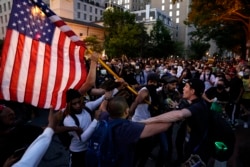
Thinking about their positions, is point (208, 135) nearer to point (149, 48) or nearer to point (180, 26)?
point (149, 48)

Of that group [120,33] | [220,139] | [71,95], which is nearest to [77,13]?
[120,33]

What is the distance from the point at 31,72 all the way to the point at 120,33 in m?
48.9

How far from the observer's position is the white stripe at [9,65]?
12.2ft

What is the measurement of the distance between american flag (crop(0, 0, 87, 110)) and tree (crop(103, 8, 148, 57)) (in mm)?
46572

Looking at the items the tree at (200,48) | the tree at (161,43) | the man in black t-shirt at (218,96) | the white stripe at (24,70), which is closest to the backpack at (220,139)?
the white stripe at (24,70)

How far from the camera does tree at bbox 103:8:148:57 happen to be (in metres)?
51.0

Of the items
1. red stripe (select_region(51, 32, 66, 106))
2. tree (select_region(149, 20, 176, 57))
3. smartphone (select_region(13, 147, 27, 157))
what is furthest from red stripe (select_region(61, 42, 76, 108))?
tree (select_region(149, 20, 176, 57))

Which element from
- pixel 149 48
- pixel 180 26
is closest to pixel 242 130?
pixel 149 48

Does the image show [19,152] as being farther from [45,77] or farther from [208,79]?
[208,79]

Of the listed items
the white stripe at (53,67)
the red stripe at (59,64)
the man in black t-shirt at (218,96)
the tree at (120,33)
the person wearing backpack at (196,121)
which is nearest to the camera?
the person wearing backpack at (196,121)

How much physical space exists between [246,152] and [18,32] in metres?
3.23

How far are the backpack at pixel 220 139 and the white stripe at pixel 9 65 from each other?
8.45ft

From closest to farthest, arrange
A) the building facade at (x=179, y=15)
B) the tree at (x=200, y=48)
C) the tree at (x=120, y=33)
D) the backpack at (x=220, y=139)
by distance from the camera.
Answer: the backpack at (x=220, y=139), the tree at (x=120, y=33), the tree at (x=200, y=48), the building facade at (x=179, y=15)

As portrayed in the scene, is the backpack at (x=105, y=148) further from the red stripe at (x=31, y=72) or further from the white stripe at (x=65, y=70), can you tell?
the red stripe at (x=31, y=72)
